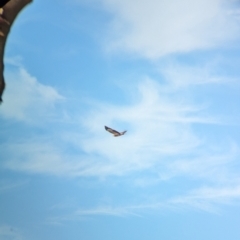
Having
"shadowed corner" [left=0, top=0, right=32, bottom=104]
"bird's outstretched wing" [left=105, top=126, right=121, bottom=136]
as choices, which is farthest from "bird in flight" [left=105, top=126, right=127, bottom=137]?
"shadowed corner" [left=0, top=0, right=32, bottom=104]

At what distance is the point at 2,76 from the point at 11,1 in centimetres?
72

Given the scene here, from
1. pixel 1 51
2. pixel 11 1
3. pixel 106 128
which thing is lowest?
pixel 106 128

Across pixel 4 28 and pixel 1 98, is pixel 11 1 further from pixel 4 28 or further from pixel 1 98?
pixel 1 98

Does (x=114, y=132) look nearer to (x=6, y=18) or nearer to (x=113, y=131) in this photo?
(x=113, y=131)

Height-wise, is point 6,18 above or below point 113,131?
above

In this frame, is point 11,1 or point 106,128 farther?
point 106,128

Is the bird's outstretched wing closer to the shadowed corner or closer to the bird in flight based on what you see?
the bird in flight

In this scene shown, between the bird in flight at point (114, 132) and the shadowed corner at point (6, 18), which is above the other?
the shadowed corner at point (6, 18)

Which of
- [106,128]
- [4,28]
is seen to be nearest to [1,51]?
[4,28]

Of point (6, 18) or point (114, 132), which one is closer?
point (6, 18)

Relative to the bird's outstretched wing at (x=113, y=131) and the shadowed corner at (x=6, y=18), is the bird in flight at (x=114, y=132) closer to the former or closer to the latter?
the bird's outstretched wing at (x=113, y=131)

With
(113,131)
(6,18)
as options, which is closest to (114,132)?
(113,131)

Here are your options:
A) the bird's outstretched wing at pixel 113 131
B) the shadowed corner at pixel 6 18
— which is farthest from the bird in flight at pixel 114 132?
the shadowed corner at pixel 6 18

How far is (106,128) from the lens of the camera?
4.14m
